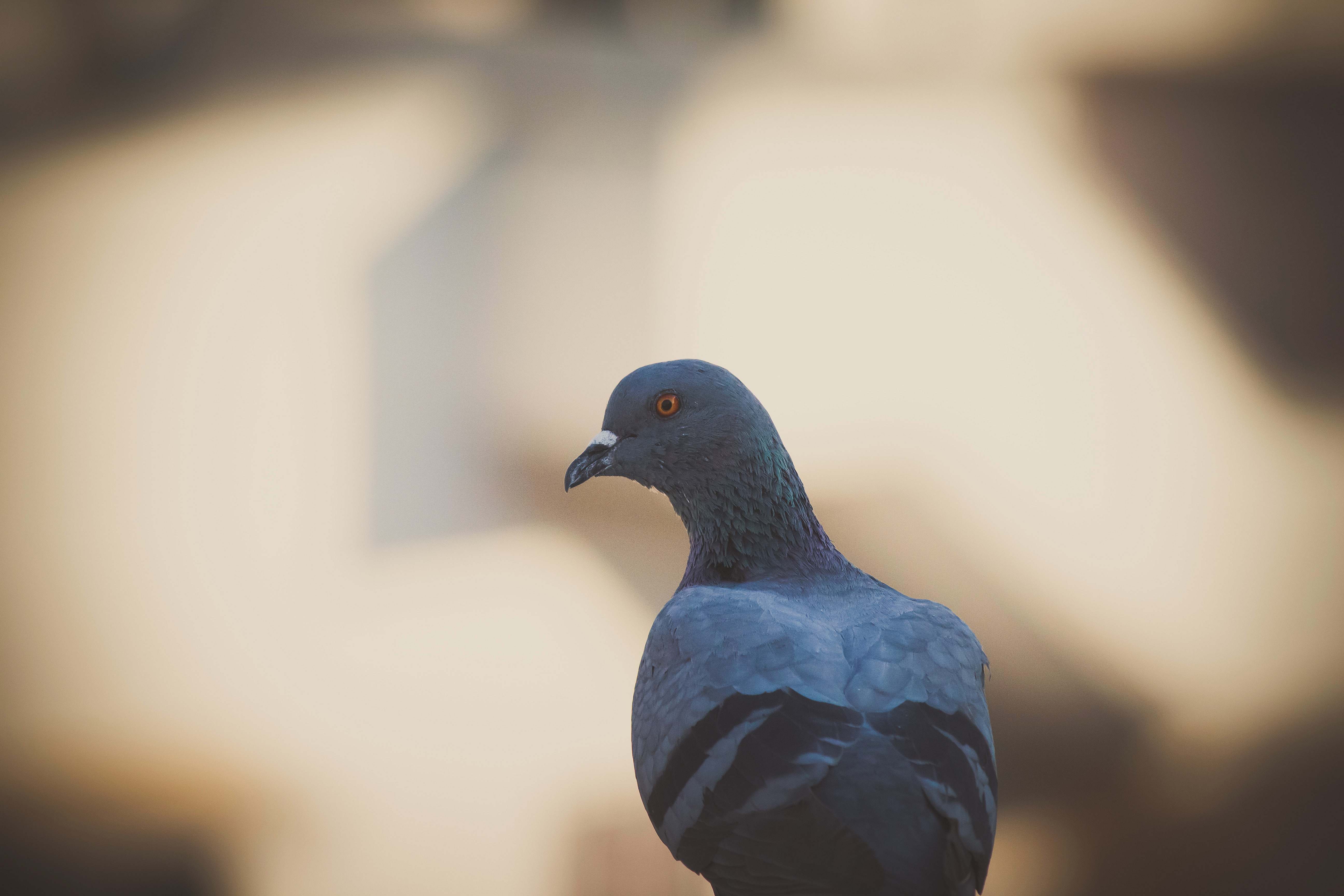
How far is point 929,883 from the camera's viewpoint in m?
1.12

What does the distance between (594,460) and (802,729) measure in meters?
0.72

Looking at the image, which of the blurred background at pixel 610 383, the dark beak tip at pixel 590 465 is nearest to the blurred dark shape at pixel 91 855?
the blurred background at pixel 610 383

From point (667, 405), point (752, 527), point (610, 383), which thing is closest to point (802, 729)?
point (752, 527)

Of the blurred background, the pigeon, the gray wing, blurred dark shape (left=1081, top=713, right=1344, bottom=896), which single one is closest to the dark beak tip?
the pigeon

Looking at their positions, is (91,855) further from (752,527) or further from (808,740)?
(808,740)

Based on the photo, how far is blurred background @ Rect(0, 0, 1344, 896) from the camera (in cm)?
267

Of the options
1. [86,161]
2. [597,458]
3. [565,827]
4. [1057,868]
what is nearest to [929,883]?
[597,458]

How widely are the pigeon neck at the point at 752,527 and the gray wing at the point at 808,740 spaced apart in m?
0.26

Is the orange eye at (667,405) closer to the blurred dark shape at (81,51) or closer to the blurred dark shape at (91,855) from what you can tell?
the blurred dark shape at (91,855)

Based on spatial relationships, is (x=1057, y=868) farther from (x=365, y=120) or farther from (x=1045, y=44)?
(x=365, y=120)

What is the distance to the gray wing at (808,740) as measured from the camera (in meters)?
1.15

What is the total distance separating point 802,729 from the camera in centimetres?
119

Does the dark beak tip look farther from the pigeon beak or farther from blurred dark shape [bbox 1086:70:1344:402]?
blurred dark shape [bbox 1086:70:1344:402]

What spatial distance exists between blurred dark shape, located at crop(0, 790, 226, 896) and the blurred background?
0.04ft
